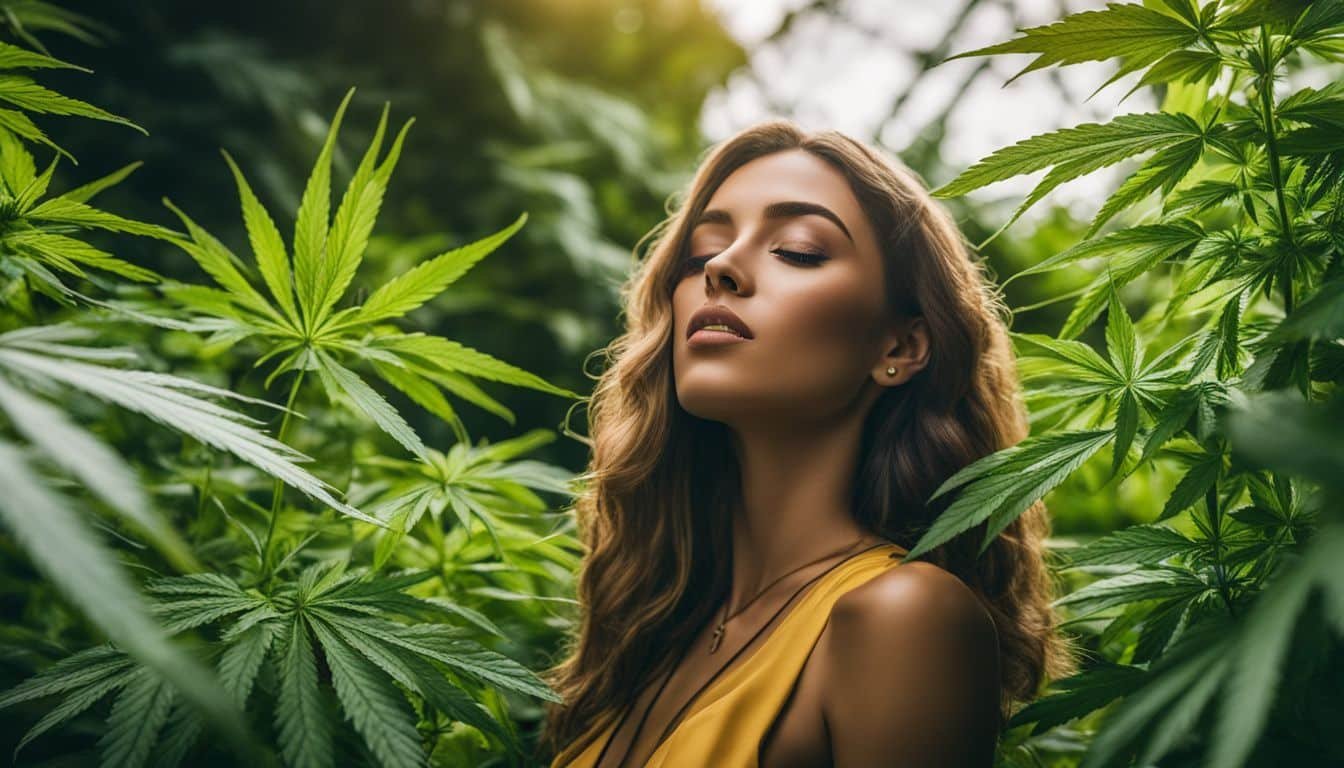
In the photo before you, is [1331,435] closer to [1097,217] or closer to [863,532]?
[1097,217]

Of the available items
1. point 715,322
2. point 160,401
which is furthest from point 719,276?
point 160,401

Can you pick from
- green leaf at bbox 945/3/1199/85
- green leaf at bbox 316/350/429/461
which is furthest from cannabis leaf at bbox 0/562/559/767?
green leaf at bbox 945/3/1199/85

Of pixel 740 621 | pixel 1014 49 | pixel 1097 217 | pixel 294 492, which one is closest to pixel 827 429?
pixel 740 621

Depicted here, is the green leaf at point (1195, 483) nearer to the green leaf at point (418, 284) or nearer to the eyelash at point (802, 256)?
the eyelash at point (802, 256)

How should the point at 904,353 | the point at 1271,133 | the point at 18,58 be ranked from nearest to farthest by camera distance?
the point at 1271,133 → the point at 18,58 → the point at 904,353

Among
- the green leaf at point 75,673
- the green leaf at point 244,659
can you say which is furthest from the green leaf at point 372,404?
the green leaf at point 75,673

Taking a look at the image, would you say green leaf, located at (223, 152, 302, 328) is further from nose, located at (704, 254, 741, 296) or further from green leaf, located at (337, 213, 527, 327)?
nose, located at (704, 254, 741, 296)

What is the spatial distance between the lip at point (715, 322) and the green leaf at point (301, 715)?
619 millimetres

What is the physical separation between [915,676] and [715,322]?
52cm

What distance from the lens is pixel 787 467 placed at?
1259 millimetres

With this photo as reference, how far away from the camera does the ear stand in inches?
49.0

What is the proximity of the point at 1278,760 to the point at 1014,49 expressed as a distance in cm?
63

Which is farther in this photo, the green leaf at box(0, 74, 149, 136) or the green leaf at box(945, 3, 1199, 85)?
the green leaf at box(0, 74, 149, 136)

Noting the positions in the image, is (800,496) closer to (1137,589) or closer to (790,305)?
(790,305)
